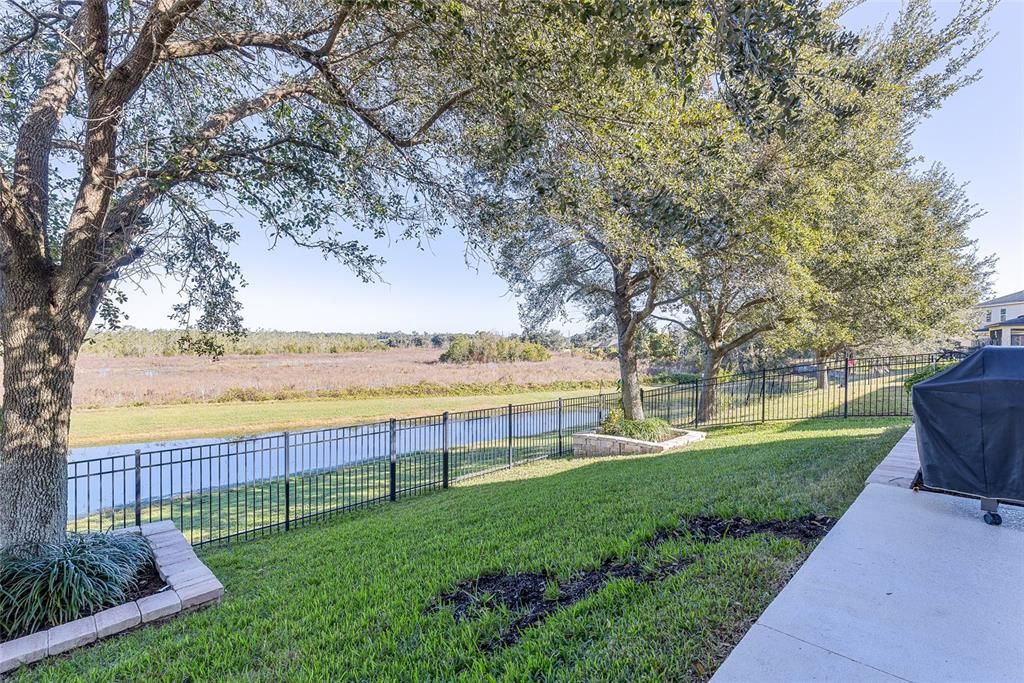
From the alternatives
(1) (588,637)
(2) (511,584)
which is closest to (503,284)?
(2) (511,584)

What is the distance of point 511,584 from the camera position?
3135 mm

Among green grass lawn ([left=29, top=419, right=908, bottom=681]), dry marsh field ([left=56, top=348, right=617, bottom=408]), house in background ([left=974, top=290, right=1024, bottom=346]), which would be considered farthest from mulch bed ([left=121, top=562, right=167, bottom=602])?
house in background ([left=974, top=290, right=1024, bottom=346])

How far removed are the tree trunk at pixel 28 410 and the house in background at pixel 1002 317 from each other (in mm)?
17726

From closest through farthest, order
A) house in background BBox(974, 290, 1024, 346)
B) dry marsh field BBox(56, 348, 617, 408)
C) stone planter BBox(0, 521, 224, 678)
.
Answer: stone planter BBox(0, 521, 224, 678)
house in background BBox(974, 290, 1024, 346)
dry marsh field BBox(56, 348, 617, 408)

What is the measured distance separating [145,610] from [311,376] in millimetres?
23544

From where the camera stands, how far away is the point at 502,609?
276 centimetres

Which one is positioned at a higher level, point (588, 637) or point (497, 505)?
point (588, 637)

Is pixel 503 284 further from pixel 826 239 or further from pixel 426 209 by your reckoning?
pixel 826 239

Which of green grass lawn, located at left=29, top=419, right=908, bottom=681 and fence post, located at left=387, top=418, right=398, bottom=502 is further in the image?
fence post, located at left=387, top=418, right=398, bottom=502

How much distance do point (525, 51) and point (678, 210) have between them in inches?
84.3

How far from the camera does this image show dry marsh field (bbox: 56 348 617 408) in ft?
64.6

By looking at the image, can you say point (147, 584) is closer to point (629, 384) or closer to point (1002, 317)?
point (629, 384)

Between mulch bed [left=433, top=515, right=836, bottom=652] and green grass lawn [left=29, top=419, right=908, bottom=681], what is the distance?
86 mm

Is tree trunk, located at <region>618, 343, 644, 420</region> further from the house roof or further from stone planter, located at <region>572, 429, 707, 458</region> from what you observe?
the house roof
